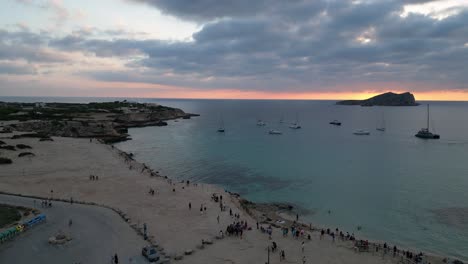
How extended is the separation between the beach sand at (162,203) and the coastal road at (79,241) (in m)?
1.96

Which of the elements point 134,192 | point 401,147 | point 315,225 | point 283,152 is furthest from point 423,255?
point 401,147

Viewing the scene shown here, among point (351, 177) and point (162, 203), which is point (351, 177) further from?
point (162, 203)

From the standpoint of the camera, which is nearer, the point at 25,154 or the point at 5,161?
the point at 5,161

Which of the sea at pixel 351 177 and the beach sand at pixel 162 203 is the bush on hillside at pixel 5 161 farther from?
the sea at pixel 351 177

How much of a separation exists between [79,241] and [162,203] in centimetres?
1170

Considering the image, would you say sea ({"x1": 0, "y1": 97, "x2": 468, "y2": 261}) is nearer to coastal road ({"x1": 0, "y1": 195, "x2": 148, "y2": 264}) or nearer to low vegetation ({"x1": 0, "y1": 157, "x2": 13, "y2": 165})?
coastal road ({"x1": 0, "y1": 195, "x2": 148, "y2": 264})

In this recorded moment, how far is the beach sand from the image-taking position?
2516 cm

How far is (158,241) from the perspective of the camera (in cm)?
2544

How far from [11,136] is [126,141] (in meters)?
27.1

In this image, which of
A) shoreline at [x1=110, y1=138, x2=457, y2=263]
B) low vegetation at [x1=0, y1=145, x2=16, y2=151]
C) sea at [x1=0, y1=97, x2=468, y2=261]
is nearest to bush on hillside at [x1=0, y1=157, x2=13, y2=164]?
low vegetation at [x1=0, y1=145, x2=16, y2=151]

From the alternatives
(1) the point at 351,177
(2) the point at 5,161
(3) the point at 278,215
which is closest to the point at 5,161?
(2) the point at 5,161

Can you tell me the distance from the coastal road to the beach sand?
1959 mm

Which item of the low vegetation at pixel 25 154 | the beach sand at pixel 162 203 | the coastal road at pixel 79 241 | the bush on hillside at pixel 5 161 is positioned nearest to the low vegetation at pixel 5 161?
the bush on hillside at pixel 5 161

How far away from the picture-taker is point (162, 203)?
1401 inches
